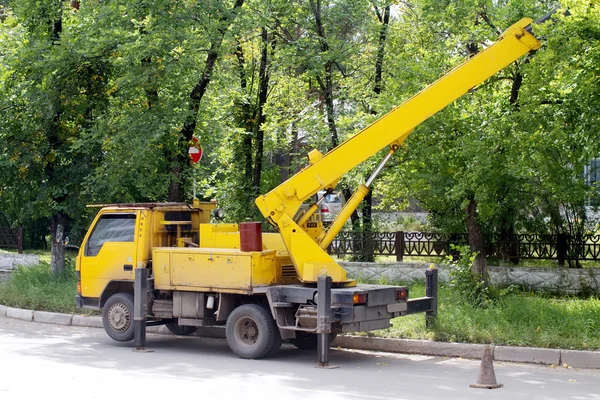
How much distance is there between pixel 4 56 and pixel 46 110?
174cm

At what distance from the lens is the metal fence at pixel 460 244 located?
19516 millimetres

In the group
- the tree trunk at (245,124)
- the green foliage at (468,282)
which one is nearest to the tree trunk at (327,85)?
the tree trunk at (245,124)

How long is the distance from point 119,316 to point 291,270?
3080mm

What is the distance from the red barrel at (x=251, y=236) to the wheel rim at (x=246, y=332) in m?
1.05

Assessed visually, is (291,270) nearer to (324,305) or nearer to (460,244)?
(324,305)

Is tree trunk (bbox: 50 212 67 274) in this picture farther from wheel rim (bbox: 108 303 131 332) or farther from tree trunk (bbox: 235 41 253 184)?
wheel rim (bbox: 108 303 131 332)

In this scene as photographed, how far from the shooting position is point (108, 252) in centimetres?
1339

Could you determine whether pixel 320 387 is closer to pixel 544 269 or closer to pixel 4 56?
pixel 544 269

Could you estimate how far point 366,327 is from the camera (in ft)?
36.8

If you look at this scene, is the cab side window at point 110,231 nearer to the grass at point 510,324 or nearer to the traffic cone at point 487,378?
the grass at point 510,324

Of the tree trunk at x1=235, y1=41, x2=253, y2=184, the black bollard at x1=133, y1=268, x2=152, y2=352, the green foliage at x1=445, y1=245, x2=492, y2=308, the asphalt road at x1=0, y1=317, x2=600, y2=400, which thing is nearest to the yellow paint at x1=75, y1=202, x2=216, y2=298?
the black bollard at x1=133, y1=268, x2=152, y2=352

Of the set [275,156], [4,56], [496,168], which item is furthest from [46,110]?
[275,156]

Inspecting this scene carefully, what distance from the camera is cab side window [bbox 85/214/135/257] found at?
43.4ft

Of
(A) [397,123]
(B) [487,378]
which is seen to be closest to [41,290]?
(A) [397,123]
